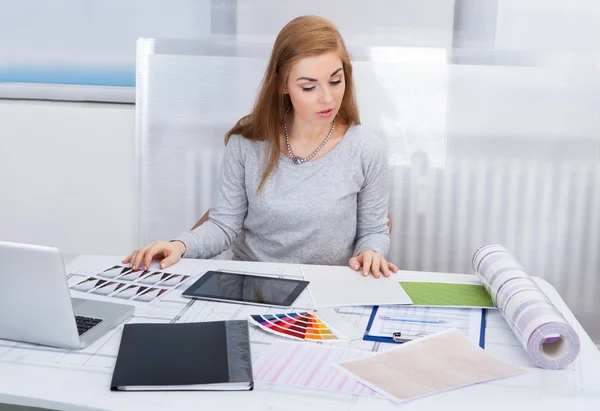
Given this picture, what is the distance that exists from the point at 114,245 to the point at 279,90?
103 centimetres

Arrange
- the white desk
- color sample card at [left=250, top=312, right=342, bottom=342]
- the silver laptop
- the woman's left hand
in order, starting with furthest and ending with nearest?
the woman's left hand → color sample card at [left=250, top=312, right=342, bottom=342] → the silver laptop → the white desk

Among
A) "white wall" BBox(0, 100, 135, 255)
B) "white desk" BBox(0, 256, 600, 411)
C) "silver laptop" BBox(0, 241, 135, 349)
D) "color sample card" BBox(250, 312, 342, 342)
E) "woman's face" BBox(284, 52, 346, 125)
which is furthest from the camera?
"white wall" BBox(0, 100, 135, 255)

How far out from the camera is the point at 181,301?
125 cm

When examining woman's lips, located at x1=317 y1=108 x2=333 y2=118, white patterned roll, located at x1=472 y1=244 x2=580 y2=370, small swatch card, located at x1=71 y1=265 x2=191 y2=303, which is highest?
woman's lips, located at x1=317 y1=108 x2=333 y2=118

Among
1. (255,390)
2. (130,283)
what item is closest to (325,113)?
(130,283)

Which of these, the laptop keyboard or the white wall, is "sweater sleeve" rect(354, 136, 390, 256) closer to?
the laptop keyboard

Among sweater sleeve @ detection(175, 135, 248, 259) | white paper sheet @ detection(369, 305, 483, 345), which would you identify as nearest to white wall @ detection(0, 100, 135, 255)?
sweater sleeve @ detection(175, 135, 248, 259)

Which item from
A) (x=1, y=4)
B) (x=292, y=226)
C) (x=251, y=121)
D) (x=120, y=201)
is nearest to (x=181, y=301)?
(x=292, y=226)

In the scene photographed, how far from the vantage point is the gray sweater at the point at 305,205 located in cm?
175

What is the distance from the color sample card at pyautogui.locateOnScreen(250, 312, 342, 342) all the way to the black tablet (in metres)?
0.06

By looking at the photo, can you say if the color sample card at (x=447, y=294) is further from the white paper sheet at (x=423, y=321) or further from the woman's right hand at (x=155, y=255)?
the woman's right hand at (x=155, y=255)

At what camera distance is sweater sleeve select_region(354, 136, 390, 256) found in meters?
1.80

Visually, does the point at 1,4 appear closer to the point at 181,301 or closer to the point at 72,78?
the point at 72,78

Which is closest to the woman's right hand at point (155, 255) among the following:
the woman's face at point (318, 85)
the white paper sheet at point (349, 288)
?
the white paper sheet at point (349, 288)
